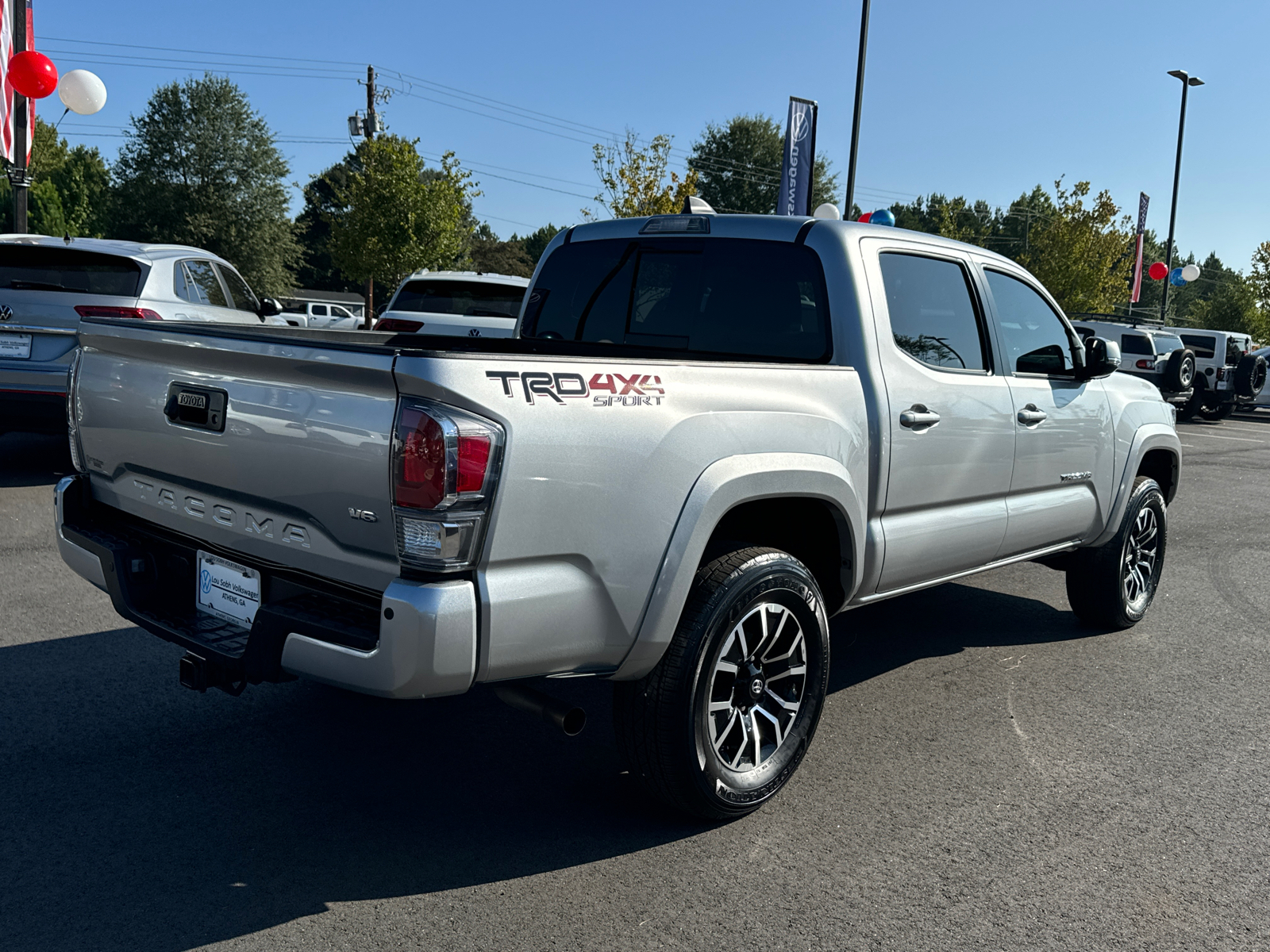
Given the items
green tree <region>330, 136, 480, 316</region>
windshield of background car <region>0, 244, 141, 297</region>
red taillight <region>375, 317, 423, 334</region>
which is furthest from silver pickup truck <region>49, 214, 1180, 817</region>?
green tree <region>330, 136, 480, 316</region>

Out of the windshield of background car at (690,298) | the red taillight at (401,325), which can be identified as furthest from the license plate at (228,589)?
the red taillight at (401,325)

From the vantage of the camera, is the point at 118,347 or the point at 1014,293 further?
the point at 1014,293

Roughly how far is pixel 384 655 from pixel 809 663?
5.28ft

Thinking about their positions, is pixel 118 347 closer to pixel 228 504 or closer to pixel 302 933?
pixel 228 504

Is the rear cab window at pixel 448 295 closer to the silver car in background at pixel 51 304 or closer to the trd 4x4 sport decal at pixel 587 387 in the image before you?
the silver car in background at pixel 51 304

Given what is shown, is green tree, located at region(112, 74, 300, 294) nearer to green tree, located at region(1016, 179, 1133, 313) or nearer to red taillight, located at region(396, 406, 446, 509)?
green tree, located at region(1016, 179, 1133, 313)

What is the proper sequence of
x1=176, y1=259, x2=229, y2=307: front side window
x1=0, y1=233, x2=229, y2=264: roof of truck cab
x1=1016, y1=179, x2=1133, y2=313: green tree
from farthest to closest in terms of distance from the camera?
x1=1016, y1=179, x2=1133, y2=313: green tree
x1=176, y1=259, x2=229, y2=307: front side window
x1=0, y1=233, x2=229, y2=264: roof of truck cab

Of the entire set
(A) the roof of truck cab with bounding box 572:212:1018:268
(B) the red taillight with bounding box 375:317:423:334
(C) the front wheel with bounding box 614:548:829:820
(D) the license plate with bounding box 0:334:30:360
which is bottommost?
(C) the front wheel with bounding box 614:548:829:820

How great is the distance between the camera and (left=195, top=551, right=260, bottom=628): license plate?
3027 millimetres

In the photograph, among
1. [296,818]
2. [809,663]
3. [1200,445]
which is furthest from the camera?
[1200,445]

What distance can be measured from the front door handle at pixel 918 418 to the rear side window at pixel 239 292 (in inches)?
Result: 293

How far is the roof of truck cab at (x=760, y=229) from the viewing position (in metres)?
4.03

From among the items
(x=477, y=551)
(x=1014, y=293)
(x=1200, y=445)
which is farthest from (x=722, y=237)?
(x=1200, y=445)

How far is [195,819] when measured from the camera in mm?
3199
